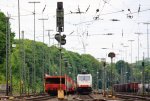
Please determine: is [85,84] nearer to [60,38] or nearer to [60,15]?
[60,38]

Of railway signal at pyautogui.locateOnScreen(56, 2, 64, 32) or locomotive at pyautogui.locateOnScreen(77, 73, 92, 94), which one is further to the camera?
locomotive at pyautogui.locateOnScreen(77, 73, 92, 94)

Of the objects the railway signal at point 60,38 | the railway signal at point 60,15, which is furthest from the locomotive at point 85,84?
the railway signal at point 60,15

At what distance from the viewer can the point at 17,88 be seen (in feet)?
445

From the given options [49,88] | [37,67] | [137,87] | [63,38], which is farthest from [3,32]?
[63,38]

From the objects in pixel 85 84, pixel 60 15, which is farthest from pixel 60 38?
pixel 85 84

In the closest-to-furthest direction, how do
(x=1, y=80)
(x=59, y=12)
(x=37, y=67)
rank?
(x=59, y=12) < (x=1, y=80) < (x=37, y=67)

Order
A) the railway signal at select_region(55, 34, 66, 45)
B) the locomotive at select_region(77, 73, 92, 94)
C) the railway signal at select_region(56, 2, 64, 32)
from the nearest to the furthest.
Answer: the railway signal at select_region(56, 2, 64, 32) < the railway signal at select_region(55, 34, 66, 45) < the locomotive at select_region(77, 73, 92, 94)

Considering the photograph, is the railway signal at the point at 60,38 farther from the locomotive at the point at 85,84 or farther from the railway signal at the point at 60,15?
the locomotive at the point at 85,84

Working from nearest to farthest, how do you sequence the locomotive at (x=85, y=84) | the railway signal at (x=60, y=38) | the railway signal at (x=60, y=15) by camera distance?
the railway signal at (x=60, y=15) → the railway signal at (x=60, y=38) → the locomotive at (x=85, y=84)

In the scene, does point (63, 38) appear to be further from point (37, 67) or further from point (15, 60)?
point (37, 67)

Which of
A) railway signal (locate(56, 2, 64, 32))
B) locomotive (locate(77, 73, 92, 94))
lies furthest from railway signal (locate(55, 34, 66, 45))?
locomotive (locate(77, 73, 92, 94))

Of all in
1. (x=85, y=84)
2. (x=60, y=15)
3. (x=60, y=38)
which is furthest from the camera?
(x=85, y=84)

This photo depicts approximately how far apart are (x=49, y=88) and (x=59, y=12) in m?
46.5

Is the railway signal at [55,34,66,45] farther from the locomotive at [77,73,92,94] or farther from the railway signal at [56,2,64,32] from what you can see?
the locomotive at [77,73,92,94]
